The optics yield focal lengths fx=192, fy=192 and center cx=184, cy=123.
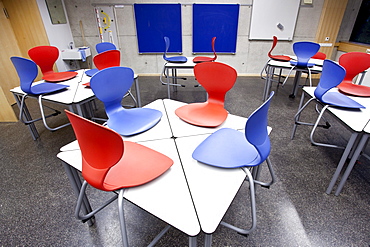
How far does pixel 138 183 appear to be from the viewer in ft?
2.96

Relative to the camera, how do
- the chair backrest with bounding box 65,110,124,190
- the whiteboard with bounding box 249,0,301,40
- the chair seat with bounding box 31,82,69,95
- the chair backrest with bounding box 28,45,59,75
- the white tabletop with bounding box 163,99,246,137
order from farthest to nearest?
the whiteboard with bounding box 249,0,301,40
the chair backrest with bounding box 28,45,59,75
the chair seat with bounding box 31,82,69,95
the white tabletop with bounding box 163,99,246,137
the chair backrest with bounding box 65,110,124,190

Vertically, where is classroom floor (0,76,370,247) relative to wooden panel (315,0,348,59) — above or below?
below

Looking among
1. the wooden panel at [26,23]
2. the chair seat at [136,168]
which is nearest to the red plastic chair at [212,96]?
the chair seat at [136,168]

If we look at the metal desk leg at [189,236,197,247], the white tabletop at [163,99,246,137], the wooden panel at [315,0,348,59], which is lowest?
the metal desk leg at [189,236,197,247]

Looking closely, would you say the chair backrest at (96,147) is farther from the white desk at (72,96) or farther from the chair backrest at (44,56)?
the chair backrest at (44,56)

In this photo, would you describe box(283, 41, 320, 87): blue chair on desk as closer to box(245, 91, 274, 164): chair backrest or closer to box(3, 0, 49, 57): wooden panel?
box(245, 91, 274, 164): chair backrest

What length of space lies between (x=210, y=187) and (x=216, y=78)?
3.42 feet

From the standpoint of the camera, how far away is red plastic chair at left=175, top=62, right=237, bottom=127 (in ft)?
4.77

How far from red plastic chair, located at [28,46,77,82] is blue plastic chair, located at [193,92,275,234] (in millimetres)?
2197

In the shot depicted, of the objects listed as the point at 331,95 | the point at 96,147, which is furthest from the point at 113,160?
the point at 331,95

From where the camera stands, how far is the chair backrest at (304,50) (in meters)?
2.88

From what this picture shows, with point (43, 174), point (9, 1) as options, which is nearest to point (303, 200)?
point (43, 174)

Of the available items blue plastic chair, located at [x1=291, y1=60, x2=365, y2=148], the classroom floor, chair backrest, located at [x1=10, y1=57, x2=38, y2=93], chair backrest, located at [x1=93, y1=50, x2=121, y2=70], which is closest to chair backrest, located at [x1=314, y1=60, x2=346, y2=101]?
blue plastic chair, located at [x1=291, y1=60, x2=365, y2=148]

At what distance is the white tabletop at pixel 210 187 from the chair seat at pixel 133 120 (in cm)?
39
